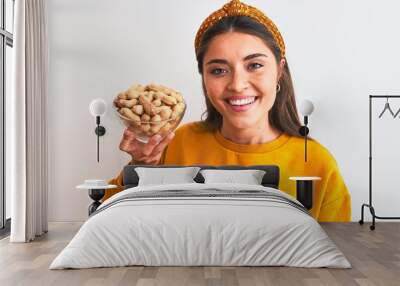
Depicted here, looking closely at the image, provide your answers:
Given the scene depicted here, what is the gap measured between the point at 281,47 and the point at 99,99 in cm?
218

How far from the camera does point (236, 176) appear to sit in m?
6.68

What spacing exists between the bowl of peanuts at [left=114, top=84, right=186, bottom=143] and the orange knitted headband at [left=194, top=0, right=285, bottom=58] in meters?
0.82

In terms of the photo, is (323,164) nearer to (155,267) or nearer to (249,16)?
(249,16)

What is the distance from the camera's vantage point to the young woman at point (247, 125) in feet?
23.4

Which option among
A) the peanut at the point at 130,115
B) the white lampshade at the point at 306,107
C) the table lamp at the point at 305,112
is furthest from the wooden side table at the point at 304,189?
the peanut at the point at 130,115

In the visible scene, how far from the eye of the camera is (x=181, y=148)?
730cm

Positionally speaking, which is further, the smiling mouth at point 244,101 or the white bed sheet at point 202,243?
the smiling mouth at point 244,101

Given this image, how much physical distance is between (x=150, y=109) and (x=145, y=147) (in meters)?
0.46

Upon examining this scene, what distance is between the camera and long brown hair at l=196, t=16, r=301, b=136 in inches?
283

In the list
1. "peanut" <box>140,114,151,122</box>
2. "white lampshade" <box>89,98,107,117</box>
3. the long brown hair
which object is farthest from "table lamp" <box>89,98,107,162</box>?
the long brown hair

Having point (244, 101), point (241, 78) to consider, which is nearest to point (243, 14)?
point (241, 78)

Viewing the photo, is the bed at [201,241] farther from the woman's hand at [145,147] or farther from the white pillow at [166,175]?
the woman's hand at [145,147]

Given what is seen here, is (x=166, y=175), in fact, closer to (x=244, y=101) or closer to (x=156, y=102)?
(x=156, y=102)

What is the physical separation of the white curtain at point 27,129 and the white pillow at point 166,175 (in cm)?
108
